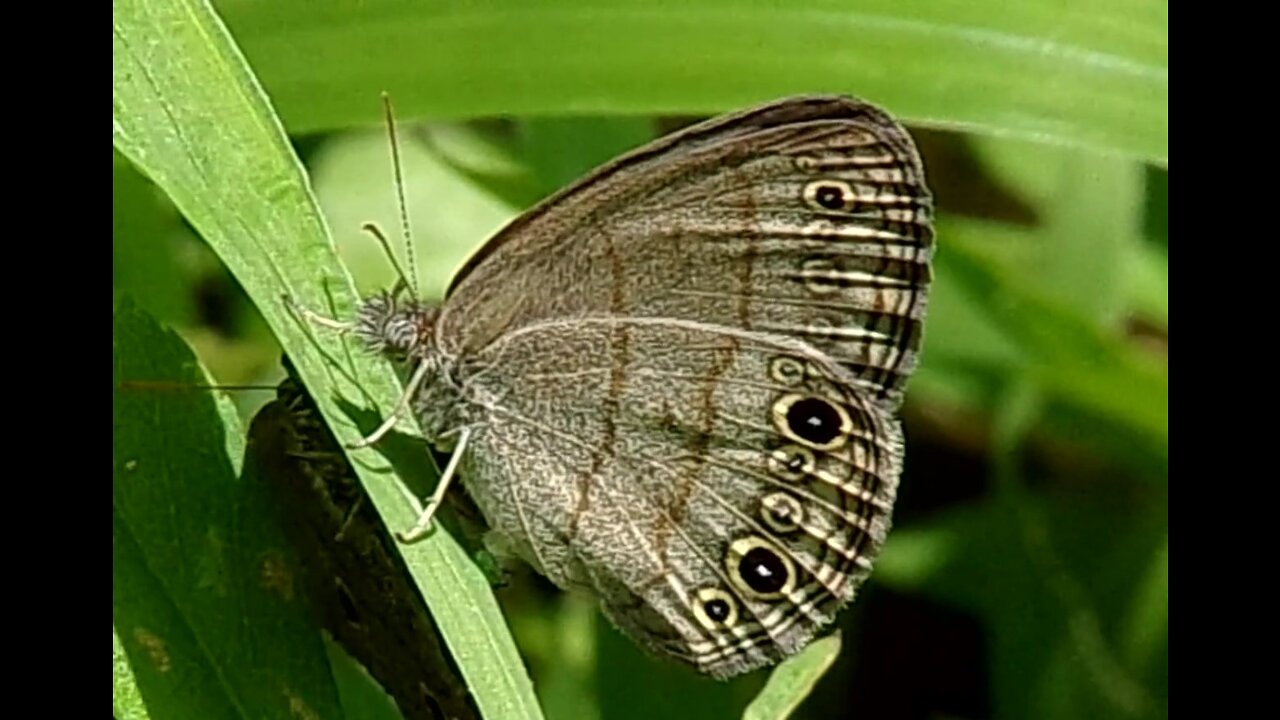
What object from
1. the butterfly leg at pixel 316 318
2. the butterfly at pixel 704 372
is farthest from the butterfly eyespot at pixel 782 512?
the butterfly leg at pixel 316 318

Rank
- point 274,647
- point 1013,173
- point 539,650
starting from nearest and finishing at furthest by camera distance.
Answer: point 274,647
point 539,650
point 1013,173

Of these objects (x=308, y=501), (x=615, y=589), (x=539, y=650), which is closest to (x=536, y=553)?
(x=615, y=589)

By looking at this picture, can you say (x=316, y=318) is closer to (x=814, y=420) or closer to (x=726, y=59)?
(x=814, y=420)

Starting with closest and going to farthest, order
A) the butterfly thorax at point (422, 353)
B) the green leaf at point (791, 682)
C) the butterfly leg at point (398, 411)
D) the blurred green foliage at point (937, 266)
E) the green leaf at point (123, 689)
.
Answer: the green leaf at point (123, 689) < the butterfly leg at point (398, 411) < the green leaf at point (791, 682) < the butterfly thorax at point (422, 353) < the blurred green foliage at point (937, 266)

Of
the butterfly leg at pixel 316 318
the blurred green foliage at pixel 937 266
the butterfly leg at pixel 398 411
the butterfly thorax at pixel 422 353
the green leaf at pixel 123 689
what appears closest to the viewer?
the green leaf at pixel 123 689

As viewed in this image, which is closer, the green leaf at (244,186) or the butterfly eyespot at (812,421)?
the green leaf at (244,186)

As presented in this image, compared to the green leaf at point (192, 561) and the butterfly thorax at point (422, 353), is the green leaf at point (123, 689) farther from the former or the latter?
the butterfly thorax at point (422, 353)

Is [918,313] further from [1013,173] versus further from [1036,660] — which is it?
[1013,173]
